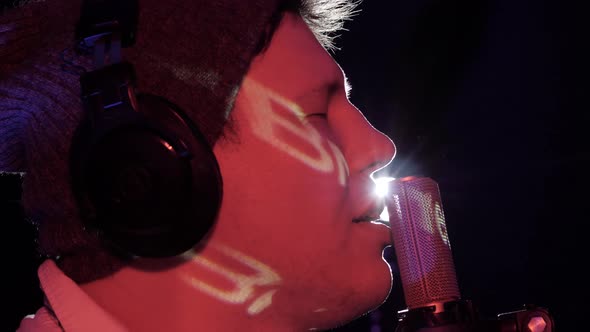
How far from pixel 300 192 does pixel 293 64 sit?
235 millimetres

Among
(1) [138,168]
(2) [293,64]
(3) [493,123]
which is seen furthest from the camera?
(3) [493,123]

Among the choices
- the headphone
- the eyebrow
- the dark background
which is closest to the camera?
the headphone

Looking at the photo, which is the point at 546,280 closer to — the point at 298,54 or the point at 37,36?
the point at 298,54

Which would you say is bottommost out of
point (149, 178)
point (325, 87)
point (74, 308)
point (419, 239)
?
point (74, 308)

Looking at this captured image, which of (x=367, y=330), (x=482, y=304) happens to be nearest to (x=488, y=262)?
(x=482, y=304)

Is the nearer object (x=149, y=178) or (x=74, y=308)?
(x=149, y=178)

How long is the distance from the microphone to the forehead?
0.86 feet

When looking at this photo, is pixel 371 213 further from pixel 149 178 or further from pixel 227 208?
pixel 149 178

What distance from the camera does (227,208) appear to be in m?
0.85

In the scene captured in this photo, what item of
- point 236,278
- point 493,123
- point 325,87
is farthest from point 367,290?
point 493,123

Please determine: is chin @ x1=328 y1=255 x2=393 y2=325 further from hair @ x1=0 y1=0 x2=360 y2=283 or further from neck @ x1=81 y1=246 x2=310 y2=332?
hair @ x1=0 y1=0 x2=360 y2=283

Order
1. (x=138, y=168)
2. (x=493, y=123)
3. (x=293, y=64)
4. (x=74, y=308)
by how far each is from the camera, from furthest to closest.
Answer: (x=493, y=123) < (x=293, y=64) < (x=74, y=308) < (x=138, y=168)

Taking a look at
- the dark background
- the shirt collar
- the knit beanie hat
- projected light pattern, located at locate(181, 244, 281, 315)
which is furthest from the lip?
the dark background

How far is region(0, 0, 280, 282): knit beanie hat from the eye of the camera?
2.65 feet
